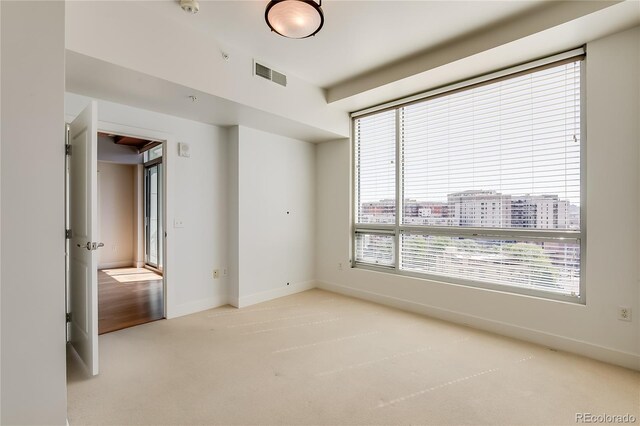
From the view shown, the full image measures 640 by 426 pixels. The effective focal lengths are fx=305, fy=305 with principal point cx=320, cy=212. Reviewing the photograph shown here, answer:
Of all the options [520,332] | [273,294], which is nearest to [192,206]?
[273,294]

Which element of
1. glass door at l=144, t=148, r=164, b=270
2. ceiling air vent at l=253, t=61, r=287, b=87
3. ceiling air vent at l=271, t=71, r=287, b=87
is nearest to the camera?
ceiling air vent at l=253, t=61, r=287, b=87

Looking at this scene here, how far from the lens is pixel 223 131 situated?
161 inches

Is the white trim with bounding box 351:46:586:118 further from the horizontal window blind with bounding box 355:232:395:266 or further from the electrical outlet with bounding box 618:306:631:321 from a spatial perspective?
the electrical outlet with bounding box 618:306:631:321

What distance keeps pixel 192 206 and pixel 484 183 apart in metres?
3.43

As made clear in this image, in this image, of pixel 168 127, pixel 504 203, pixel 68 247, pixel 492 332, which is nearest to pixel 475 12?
pixel 504 203

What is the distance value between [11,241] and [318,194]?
12.7ft

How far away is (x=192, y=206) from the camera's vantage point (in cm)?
379

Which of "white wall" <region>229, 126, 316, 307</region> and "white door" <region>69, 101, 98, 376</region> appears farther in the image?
"white wall" <region>229, 126, 316, 307</region>

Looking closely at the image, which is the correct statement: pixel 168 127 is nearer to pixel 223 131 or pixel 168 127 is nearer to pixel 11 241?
pixel 223 131

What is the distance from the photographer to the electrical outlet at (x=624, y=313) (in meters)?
2.48

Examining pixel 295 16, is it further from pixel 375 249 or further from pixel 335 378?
pixel 375 249

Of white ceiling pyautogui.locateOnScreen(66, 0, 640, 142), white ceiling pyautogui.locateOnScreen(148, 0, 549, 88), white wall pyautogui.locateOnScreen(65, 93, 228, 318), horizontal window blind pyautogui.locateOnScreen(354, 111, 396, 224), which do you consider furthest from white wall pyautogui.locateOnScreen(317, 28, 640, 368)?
white wall pyautogui.locateOnScreen(65, 93, 228, 318)

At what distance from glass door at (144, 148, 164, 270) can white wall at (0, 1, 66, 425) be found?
5011mm

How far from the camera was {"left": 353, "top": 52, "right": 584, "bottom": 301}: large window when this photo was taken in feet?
9.41
